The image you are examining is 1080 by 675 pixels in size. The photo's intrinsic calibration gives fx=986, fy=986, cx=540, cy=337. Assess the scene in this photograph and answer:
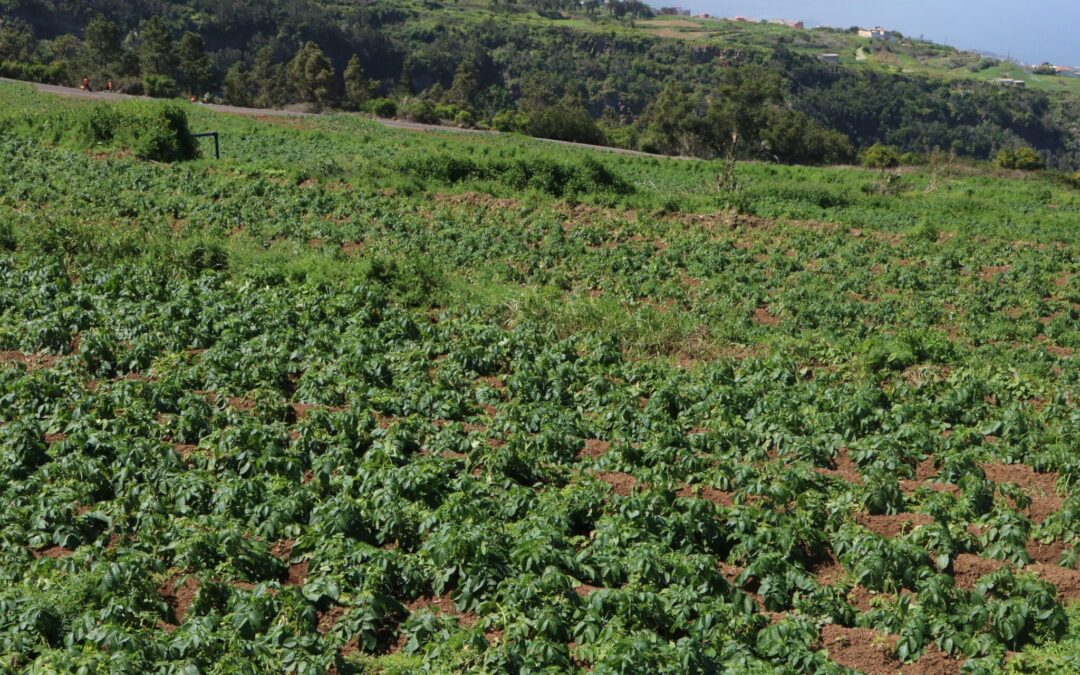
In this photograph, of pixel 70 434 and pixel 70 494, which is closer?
pixel 70 494

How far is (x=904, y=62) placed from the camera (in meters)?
170

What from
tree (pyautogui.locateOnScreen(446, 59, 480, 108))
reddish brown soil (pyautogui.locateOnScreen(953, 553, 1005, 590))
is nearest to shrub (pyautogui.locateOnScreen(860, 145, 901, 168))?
tree (pyautogui.locateOnScreen(446, 59, 480, 108))

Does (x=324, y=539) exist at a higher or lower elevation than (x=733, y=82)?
lower

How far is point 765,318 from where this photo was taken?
1803cm

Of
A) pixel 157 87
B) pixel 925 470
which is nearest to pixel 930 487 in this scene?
pixel 925 470

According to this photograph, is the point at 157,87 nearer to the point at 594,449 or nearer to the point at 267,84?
the point at 267,84

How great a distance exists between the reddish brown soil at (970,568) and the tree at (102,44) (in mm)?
71396

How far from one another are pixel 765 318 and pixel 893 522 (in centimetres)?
874

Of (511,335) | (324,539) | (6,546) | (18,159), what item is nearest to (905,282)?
(511,335)

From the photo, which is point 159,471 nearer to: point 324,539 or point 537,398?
point 324,539

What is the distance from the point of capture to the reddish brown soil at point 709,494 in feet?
32.5

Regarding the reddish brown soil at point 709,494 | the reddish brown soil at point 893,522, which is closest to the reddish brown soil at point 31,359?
the reddish brown soil at point 709,494

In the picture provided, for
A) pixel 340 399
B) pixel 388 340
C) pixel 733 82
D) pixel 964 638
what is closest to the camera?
pixel 964 638

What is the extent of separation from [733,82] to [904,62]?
412ft
